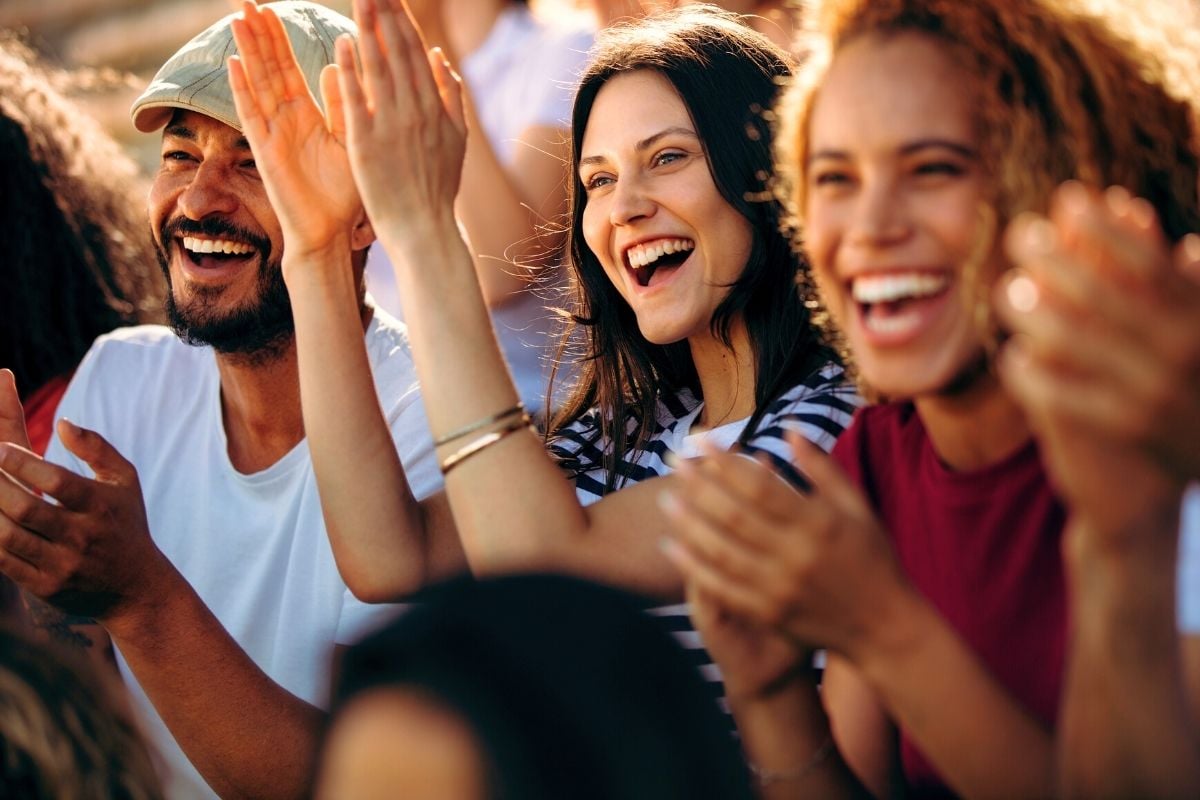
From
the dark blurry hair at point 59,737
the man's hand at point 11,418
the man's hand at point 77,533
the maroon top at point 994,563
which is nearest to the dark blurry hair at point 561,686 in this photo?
the dark blurry hair at point 59,737

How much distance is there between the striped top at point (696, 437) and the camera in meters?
2.30

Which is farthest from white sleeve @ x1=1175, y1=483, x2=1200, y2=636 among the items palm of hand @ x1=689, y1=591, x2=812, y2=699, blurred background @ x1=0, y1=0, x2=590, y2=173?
blurred background @ x1=0, y1=0, x2=590, y2=173

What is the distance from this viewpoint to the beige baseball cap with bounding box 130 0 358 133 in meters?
2.90

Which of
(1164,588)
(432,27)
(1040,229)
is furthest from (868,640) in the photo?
(432,27)

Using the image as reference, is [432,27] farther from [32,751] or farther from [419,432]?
[32,751]

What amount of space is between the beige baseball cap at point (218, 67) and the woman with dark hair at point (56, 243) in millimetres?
831

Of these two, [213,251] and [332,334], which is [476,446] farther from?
[213,251]

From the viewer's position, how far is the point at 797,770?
164 cm

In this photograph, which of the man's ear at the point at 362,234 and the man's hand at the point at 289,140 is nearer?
the man's hand at the point at 289,140

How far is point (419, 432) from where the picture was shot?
2799 mm

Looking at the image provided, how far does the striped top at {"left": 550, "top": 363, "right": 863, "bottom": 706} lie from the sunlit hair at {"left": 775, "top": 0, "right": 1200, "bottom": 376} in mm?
542

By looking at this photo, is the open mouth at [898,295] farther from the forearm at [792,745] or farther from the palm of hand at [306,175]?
the palm of hand at [306,175]

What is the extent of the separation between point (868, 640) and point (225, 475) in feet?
6.06

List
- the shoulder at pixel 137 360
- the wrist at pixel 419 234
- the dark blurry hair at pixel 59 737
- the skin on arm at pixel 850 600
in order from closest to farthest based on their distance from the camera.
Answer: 1. the skin on arm at pixel 850 600
2. the dark blurry hair at pixel 59 737
3. the wrist at pixel 419 234
4. the shoulder at pixel 137 360
